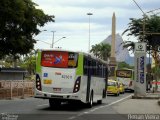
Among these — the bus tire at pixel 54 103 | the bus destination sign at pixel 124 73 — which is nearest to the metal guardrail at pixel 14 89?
the bus tire at pixel 54 103

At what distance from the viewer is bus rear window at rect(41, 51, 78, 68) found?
2566 centimetres

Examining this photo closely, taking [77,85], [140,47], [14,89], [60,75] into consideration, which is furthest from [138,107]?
[140,47]

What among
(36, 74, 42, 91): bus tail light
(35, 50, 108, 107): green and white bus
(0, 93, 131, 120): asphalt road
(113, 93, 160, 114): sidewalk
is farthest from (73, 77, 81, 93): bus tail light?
(113, 93, 160, 114): sidewalk

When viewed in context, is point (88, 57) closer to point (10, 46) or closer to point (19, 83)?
point (19, 83)

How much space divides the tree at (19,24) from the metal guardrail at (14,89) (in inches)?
141

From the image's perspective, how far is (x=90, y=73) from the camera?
28.1m

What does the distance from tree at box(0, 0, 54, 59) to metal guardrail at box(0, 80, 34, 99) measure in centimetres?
359

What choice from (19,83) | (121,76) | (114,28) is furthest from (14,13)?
(114,28)

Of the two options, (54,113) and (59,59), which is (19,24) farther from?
(54,113)

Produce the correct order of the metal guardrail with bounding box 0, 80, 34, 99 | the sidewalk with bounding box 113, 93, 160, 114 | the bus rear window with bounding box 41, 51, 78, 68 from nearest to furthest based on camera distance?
the bus rear window with bounding box 41, 51, 78, 68 < the sidewalk with bounding box 113, 93, 160, 114 < the metal guardrail with bounding box 0, 80, 34, 99

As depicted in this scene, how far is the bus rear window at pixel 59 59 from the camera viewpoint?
84.2ft

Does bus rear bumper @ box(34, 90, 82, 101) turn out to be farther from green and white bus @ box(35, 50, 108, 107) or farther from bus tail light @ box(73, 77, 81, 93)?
bus tail light @ box(73, 77, 81, 93)

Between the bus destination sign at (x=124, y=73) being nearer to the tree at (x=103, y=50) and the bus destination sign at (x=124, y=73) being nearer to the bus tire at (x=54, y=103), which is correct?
the bus tire at (x=54, y=103)

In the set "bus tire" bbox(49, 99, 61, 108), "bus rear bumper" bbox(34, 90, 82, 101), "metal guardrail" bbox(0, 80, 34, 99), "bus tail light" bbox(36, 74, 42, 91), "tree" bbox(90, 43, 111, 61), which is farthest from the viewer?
"tree" bbox(90, 43, 111, 61)
